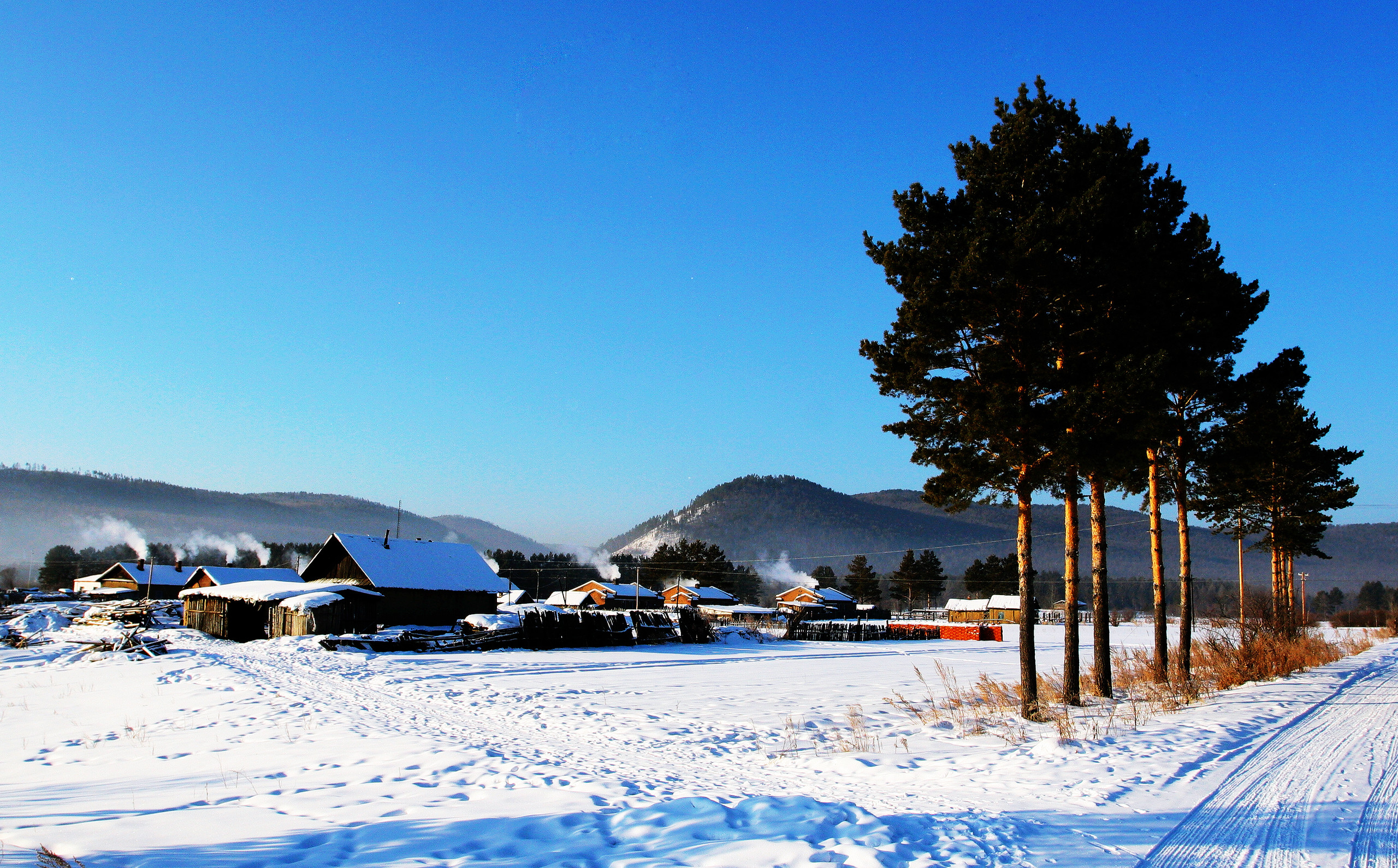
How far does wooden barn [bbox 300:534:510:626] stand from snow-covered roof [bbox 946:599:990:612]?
72225mm

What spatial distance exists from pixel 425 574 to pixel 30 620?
845 inches

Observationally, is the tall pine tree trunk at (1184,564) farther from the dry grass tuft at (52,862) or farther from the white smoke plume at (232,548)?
the white smoke plume at (232,548)

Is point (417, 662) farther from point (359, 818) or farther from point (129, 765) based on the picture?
point (359, 818)

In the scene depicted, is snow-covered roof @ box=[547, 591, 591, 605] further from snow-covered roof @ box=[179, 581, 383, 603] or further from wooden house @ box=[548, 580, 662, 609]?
snow-covered roof @ box=[179, 581, 383, 603]

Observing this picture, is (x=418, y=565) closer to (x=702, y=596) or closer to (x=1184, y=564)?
(x=1184, y=564)

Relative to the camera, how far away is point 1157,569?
20.7 m

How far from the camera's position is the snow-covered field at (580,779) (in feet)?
22.5

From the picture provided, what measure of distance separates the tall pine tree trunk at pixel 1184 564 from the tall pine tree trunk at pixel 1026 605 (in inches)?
310

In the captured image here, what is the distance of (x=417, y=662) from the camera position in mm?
28672

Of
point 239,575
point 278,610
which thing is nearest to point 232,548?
point 239,575

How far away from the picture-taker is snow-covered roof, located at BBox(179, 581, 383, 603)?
4284 cm

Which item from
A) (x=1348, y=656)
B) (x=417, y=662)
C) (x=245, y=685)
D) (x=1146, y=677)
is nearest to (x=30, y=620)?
(x=417, y=662)

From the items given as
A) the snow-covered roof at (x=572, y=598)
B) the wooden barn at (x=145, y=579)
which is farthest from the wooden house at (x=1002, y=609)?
the wooden barn at (x=145, y=579)

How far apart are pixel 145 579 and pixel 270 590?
52.5 metres
